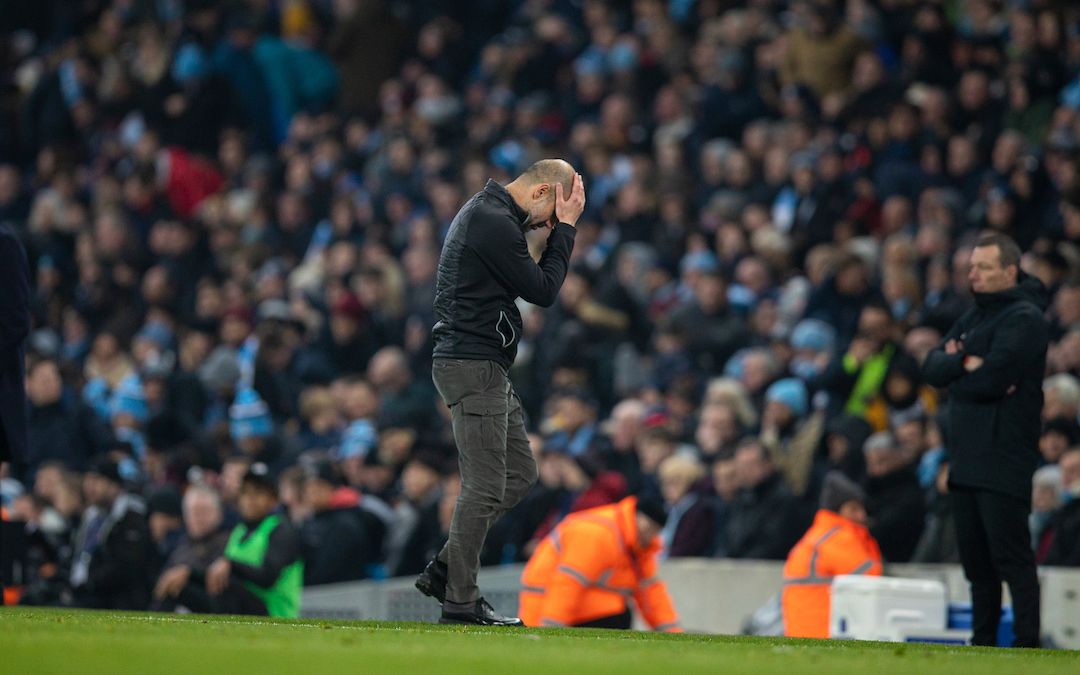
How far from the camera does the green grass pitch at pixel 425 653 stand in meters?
3.99

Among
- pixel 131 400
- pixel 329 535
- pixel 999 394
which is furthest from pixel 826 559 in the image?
pixel 131 400

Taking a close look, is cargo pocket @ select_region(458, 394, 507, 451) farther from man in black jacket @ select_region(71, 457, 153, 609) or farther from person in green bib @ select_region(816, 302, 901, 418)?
person in green bib @ select_region(816, 302, 901, 418)

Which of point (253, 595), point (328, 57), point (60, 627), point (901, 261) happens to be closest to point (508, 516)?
point (253, 595)

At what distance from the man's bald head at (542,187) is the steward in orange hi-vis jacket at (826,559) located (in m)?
3.08

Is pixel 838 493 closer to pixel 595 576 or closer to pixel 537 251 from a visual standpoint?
pixel 595 576

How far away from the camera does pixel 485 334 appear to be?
602 centimetres

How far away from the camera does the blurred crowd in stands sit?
1023 cm

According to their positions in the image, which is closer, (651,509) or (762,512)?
(651,509)

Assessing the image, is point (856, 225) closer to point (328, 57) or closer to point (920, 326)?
point (920, 326)

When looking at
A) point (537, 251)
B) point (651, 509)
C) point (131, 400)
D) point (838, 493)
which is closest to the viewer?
point (651, 509)

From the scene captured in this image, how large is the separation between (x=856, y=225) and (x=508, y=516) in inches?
149

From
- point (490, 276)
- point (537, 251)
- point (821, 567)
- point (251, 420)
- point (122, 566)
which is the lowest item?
point (122, 566)

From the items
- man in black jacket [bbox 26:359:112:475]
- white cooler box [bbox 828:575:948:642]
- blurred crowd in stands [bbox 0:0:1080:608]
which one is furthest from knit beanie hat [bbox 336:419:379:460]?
white cooler box [bbox 828:575:948:642]

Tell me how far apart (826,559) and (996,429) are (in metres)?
1.83
